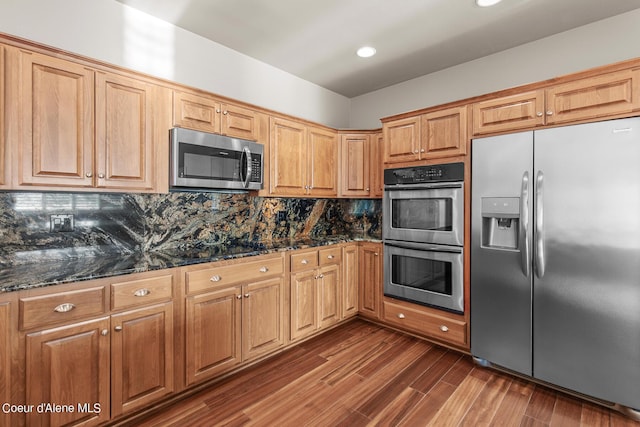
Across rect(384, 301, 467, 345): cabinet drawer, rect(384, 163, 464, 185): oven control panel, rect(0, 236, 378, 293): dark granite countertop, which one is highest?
rect(384, 163, 464, 185): oven control panel

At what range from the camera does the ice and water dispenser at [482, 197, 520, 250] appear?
2.35 m

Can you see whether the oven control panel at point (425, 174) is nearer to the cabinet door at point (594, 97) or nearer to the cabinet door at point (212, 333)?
the cabinet door at point (594, 97)

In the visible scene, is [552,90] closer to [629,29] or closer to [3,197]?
[629,29]

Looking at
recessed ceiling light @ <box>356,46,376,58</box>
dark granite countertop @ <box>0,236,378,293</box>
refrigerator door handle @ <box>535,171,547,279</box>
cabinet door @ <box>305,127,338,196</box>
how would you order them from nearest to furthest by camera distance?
dark granite countertop @ <box>0,236,378,293</box>
refrigerator door handle @ <box>535,171,547,279</box>
recessed ceiling light @ <box>356,46,376,58</box>
cabinet door @ <box>305,127,338,196</box>

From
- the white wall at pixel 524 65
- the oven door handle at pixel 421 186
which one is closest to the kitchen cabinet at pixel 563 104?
the oven door handle at pixel 421 186

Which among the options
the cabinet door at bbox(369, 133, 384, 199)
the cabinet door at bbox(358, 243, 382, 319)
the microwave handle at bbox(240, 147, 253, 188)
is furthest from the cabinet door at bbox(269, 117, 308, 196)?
the cabinet door at bbox(358, 243, 382, 319)

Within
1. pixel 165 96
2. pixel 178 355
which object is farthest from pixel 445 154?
pixel 178 355

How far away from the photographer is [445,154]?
2764 mm

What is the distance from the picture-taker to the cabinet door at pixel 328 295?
3.08m

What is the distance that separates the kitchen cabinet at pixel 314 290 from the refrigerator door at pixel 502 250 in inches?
52.0

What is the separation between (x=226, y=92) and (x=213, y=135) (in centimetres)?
75

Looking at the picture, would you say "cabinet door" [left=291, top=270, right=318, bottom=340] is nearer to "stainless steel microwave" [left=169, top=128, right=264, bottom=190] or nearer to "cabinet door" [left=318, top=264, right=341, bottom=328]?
"cabinet door" [left=318, top=264, right=341, bottom=328]

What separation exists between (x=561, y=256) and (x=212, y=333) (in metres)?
2.57

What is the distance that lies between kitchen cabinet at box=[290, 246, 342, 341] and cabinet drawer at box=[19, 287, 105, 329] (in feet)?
4.90
